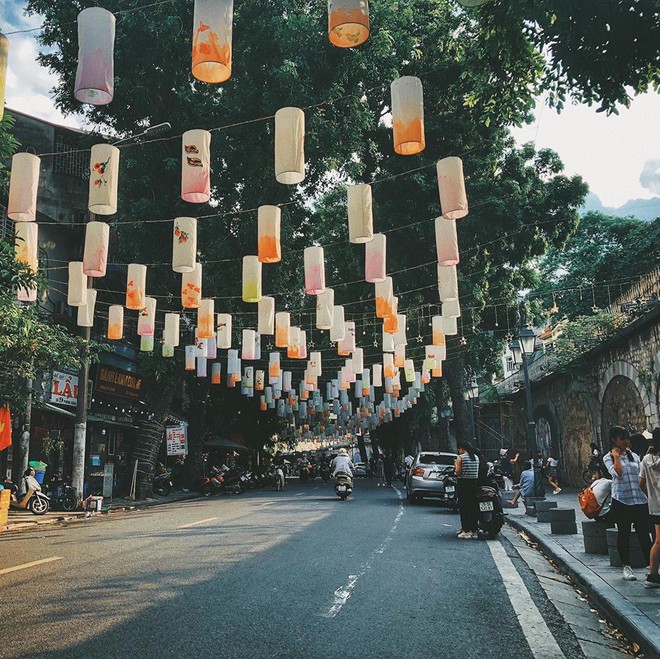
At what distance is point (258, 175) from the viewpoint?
2305cm

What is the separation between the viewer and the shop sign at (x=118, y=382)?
25.7m

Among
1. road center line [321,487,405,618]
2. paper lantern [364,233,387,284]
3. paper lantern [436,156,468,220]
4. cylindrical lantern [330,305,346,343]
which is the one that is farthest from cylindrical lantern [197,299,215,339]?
road center line [321,487,405,618]

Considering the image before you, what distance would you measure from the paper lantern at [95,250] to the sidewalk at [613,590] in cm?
1023

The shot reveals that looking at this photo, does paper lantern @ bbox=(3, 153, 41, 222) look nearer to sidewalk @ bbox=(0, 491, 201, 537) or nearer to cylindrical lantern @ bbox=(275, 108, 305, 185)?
cylindrical lantern @ bbox=(275, 108, 305, 185)

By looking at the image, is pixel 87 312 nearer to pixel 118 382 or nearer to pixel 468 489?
pixel 118 382

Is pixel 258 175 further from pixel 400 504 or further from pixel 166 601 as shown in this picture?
pixel 166 601

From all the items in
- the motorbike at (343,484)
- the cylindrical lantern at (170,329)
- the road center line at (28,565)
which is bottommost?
the road center line at (28,565)

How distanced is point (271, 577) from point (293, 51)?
56.8 feet

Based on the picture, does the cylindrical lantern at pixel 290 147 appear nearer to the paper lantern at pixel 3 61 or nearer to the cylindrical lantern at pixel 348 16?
the cylindrical lantern at pixel 348 16

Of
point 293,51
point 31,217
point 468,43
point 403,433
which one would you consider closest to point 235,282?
point 293,51

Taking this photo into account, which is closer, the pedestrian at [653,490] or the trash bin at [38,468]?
the pedestrian at [653,490]

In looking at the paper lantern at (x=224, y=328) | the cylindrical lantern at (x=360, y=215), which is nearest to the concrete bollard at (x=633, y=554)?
the cylindrical lantern at (x=360, y=215)

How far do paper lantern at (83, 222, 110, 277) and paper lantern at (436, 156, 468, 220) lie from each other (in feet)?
23.9

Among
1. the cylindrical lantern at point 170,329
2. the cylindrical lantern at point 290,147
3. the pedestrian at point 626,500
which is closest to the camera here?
the pedestrian at point 626,500
